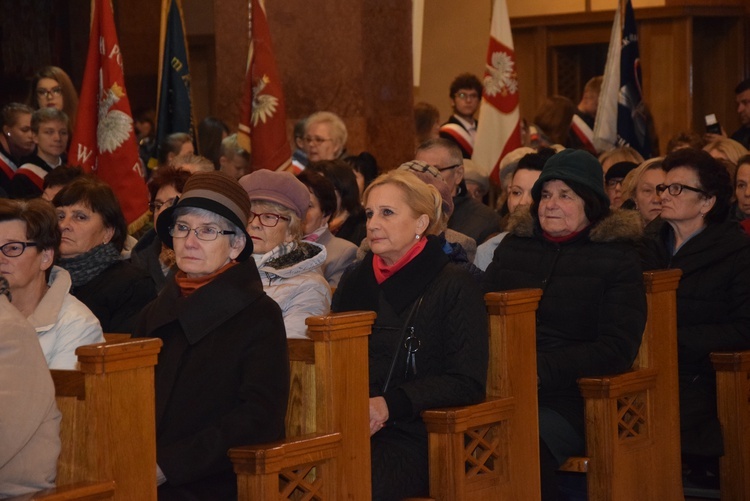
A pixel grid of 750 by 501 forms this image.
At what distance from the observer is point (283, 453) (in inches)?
143

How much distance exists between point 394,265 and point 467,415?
606 millimetres

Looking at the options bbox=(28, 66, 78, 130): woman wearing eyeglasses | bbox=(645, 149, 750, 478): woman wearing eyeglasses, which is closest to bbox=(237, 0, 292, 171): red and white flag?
bbox=(28, 66, 78, 130): woman wearing eyeglasses

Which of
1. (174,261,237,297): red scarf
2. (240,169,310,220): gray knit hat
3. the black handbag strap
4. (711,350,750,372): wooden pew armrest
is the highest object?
(240,169,310,220): gray knit hat

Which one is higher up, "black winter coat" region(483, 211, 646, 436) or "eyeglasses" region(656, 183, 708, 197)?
"eyeglasses" region(656, 183, 708, 197)

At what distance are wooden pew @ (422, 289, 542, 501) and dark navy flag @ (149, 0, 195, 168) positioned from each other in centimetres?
408

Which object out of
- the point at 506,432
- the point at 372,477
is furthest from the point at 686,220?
the point at 372,477

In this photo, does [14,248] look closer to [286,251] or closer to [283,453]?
Answer: [286,251]

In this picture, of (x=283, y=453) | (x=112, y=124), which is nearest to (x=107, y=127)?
(x=112, y=124)

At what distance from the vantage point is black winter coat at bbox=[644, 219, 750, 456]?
533 cm

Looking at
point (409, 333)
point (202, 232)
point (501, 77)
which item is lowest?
point (409, 333)

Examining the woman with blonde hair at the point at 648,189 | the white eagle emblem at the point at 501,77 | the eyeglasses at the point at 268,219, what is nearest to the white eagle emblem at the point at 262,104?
the white eagle emblem at the point at 501,77

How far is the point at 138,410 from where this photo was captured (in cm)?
328

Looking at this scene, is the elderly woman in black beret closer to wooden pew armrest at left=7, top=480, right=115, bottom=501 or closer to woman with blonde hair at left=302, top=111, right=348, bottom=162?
wooden pew armrest at left=7, top=480, right=115, bottom=501

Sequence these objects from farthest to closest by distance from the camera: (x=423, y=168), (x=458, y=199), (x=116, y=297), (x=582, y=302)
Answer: (x=458, y=199) → (x=423, y=168) → (x=116, y=297) → (x=582, y=302)
